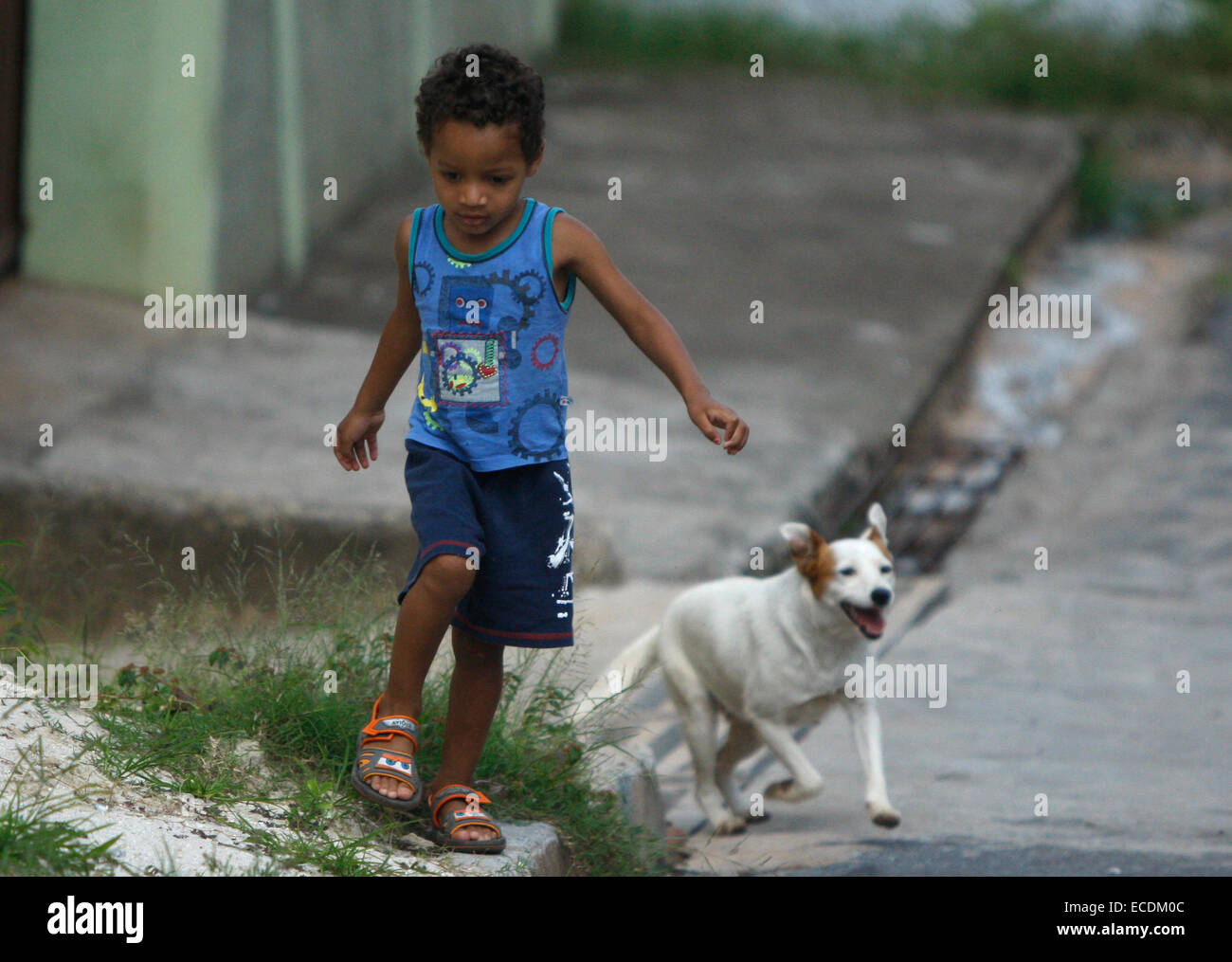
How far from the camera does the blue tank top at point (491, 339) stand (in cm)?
352

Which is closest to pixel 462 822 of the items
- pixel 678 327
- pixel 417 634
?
pixel 417 634

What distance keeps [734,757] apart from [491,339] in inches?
78.3

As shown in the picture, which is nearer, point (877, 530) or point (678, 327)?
point (877, 530)

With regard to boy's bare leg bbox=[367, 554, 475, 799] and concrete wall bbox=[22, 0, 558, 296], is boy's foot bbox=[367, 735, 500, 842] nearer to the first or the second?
boy's bare leg bbox=[367, 554, 475, 799]

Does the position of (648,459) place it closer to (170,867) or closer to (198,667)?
(198,667)

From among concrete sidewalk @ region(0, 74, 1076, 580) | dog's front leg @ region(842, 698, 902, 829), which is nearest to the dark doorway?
concrete sidewalk @ region(0, 74, 1076, 580)

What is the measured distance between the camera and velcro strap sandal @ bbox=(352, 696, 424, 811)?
3.54 m

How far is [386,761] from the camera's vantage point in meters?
3.56

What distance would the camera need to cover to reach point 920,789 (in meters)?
5.16
